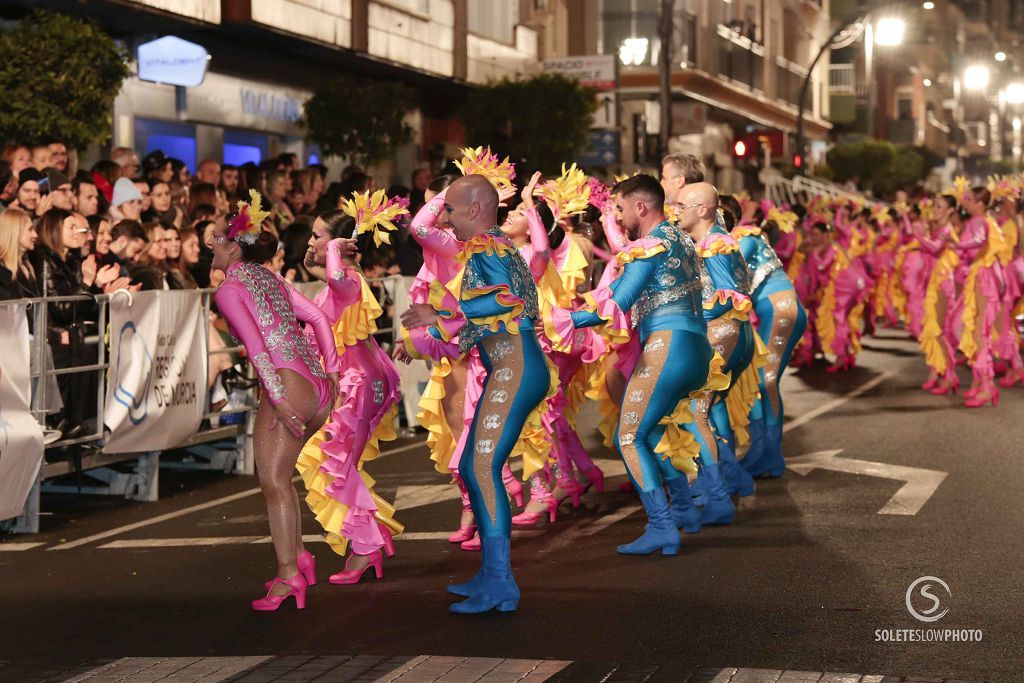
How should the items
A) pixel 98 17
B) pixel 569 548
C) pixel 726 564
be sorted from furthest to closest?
pixel 98 17 → pixel 569 548 → pixel 726 564

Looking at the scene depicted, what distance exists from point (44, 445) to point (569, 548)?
3.11m

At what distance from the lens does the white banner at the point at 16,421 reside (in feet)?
31.8

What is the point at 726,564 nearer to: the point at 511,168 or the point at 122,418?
the point at 511,168

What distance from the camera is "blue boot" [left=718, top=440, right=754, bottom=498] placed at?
35.9 ft

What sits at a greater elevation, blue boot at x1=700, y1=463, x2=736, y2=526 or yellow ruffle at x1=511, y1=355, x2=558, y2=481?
yellow ruffle at x1=511, y1=355, x2=558, y2=481

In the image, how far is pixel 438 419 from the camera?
952 cm

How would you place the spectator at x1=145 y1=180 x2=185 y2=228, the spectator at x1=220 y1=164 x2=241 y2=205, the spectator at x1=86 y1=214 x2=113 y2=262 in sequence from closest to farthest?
1. the spectator at x1=86 y1=214 x2=113 y2=262
2. the spectator at x1=145 y1=180 x2=185 y2=228
3. the spectator at x1=220 y1=164 x2=241 y2=205

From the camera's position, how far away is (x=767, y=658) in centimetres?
684

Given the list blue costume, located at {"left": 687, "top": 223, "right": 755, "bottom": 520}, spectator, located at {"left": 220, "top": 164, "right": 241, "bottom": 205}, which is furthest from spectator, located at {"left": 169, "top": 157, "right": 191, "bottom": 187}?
blue costume, located at {"left": 687, "top": 223, "right": 755, "bottom": 520}

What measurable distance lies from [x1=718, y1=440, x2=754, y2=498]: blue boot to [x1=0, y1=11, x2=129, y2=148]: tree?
6.73m

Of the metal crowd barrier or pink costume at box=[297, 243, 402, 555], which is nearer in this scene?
pink costume at box=[297, 243, 402, 555]

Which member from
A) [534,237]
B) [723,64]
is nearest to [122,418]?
[534,237]

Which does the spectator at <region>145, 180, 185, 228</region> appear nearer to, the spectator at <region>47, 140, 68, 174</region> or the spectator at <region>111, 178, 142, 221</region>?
the spectator at <region>111, 178, 142, 221</region>

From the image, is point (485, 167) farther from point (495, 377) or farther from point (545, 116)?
point (545, 116)
